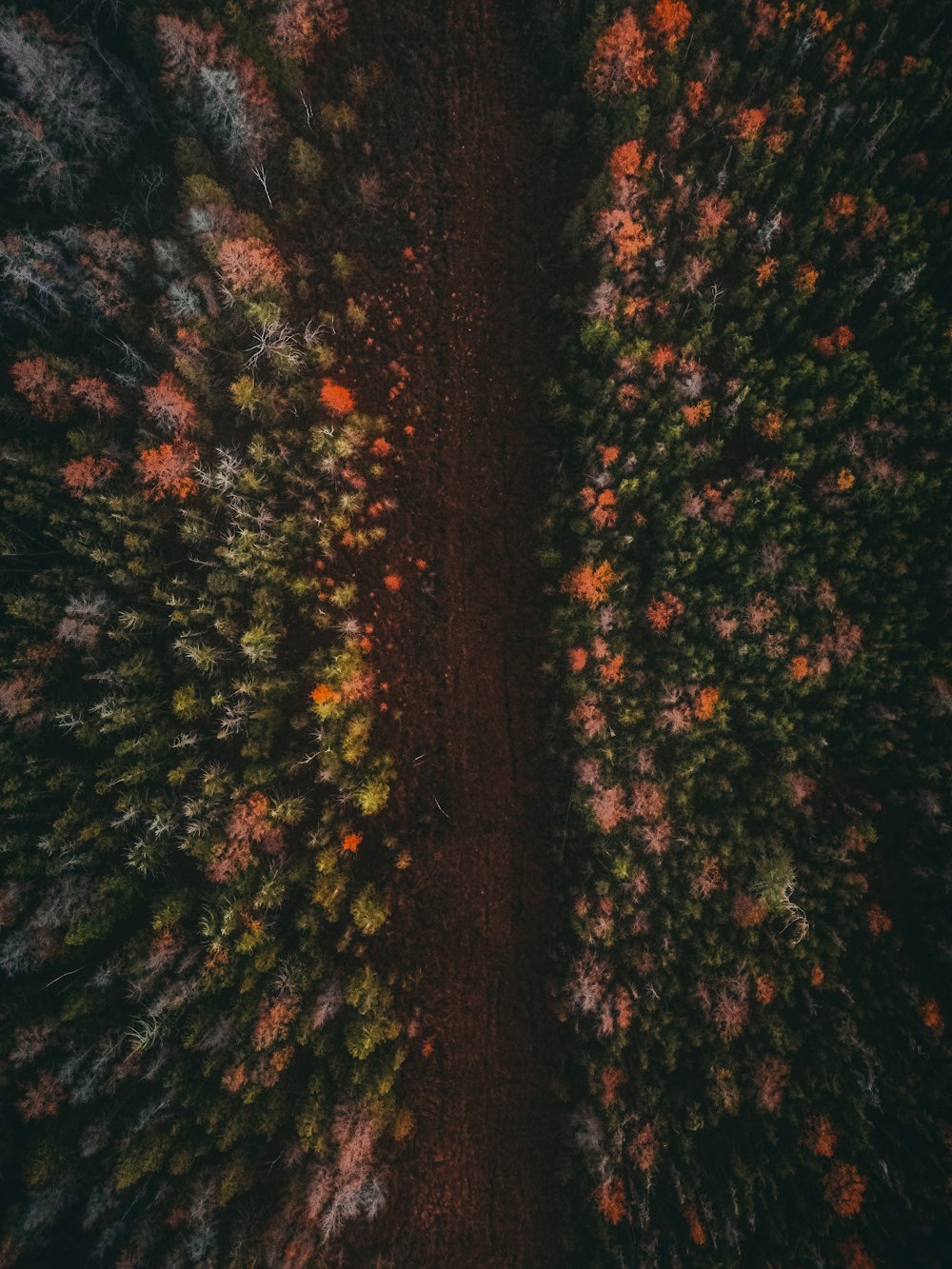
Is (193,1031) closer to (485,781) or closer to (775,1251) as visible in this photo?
(485,781)

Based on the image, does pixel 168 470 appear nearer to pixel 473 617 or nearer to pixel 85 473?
pixel 85 473

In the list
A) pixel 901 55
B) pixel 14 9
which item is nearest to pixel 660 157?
pixel 901 55

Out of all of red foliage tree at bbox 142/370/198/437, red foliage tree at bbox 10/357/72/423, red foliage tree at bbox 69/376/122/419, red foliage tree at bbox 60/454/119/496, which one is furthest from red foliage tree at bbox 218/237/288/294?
red foliage tree at bbox 60/454/119/496

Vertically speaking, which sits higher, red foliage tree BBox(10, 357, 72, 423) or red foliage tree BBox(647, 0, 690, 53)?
red foliage tree BBox(647, 0, 690, 53)

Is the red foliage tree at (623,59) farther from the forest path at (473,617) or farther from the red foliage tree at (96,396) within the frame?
the red foliage tree at (96,396)

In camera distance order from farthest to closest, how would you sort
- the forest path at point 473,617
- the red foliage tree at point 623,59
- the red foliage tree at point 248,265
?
the forest path at point 473,617 → the red foliage tree at point 248,265 → the red foliage tree at point 623,59

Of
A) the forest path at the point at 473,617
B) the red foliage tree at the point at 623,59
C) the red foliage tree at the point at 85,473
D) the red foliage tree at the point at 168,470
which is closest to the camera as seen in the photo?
the red foliage tree at the point at 85,473

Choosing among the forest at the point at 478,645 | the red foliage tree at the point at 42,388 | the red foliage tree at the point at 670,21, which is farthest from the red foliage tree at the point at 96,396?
the red foliage tree at the point at 670,21

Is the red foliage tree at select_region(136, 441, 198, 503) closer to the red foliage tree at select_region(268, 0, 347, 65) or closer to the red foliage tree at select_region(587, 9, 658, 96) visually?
the red foliage tree at select_region(268, 0, 347, 65)
